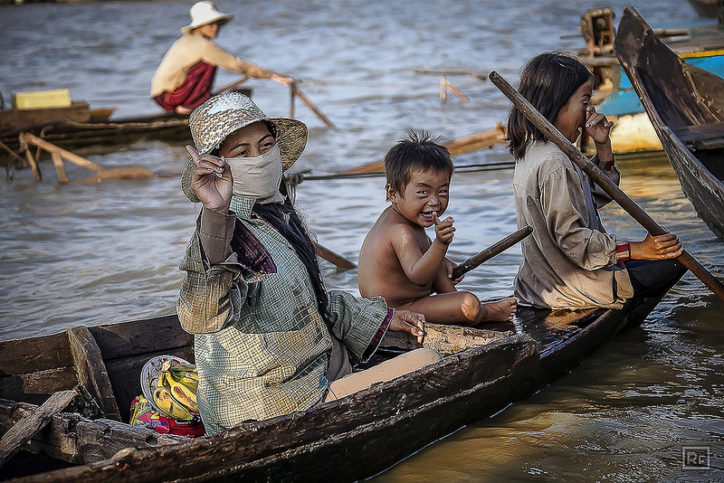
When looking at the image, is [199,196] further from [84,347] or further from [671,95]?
[671,95]

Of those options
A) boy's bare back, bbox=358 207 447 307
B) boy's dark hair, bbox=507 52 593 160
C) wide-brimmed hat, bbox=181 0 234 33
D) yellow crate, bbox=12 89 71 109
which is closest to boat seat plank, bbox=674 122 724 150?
boy's dark hair, bbox=507 52 593 160

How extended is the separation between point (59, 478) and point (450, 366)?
4.45 feet

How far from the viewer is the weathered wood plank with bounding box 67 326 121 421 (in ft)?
11.2

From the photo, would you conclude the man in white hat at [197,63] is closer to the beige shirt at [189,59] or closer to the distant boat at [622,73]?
the beige shirt at [189,59]

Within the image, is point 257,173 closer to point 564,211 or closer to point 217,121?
point 217,121

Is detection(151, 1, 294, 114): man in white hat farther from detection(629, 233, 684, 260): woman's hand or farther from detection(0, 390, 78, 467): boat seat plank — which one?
detection(0, 390, 78, 467): boat seat plank

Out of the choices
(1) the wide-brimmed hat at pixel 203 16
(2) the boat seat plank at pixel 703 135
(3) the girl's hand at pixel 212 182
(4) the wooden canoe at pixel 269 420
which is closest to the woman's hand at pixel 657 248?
(4) the wooden canoe at pixel 269 420

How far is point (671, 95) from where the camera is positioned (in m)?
5.84

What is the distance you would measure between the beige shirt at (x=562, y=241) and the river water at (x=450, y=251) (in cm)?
35

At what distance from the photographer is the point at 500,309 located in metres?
3.94

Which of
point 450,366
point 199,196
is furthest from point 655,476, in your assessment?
point 199,196

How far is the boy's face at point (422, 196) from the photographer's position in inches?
143

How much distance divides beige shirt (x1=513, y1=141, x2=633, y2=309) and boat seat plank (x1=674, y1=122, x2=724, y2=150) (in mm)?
1237

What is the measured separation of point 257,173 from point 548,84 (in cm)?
146
